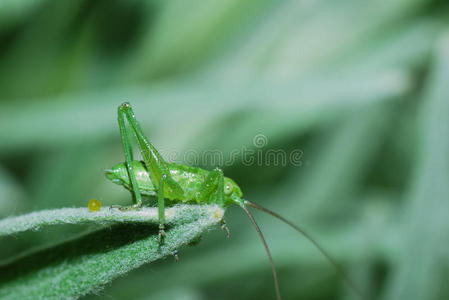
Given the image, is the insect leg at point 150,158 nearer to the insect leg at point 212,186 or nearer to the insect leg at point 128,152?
the insect leg at point 128,152

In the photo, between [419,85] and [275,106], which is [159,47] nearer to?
[275,106]

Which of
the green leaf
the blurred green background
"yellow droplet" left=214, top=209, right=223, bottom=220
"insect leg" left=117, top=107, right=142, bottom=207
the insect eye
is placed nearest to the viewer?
the green leaf

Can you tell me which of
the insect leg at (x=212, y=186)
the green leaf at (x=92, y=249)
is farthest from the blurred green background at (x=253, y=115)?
the green leaf at (x=92, y=249)

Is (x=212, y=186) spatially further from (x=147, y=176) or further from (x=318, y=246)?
(x=318, y=246)

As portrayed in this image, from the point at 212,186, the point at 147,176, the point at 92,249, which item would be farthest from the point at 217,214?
the point at 147,176

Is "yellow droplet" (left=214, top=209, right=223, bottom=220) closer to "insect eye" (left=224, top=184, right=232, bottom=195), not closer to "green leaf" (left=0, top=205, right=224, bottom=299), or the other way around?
"green leaf" (left=0, top=205, right=224, bottom=299)

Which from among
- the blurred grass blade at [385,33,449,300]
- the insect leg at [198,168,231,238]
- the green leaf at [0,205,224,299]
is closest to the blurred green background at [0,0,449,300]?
the blurred grass blade at [385,33,449,300]

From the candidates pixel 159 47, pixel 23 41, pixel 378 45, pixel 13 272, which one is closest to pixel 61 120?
pixel 23 41
